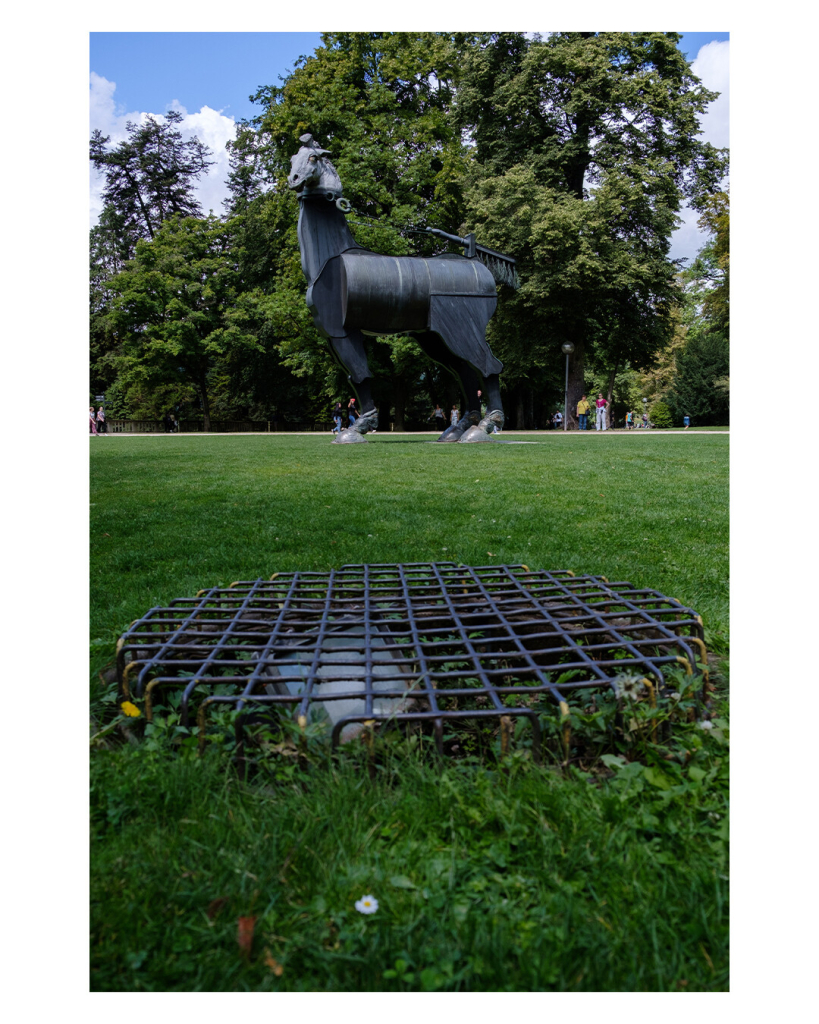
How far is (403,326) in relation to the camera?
14094 millimetres

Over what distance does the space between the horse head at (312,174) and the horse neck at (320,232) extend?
288mm

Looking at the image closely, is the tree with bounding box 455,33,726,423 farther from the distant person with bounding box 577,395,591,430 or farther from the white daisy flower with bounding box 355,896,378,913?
the white daisy flower with bounding box 355,896,378,913

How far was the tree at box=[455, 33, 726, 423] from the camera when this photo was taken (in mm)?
25234

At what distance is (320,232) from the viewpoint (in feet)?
43.9

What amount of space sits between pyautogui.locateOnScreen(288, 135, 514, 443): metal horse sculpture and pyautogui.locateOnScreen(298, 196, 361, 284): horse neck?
17mm

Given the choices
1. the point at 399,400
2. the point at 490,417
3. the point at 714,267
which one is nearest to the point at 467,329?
the point at 490,417

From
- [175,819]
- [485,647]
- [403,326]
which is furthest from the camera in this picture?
[403,326]

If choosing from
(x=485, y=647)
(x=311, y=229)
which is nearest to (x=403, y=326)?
(x=311, y=229)

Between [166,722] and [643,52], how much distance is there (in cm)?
3084

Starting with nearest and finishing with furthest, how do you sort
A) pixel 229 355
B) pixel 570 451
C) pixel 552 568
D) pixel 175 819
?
1. pixel 175 819
2. pixel 552 568
3. pixel 570 451
4. pixel 229 355

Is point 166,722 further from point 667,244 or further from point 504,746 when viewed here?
point 667,244

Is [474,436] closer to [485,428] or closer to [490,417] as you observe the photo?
[485,428]

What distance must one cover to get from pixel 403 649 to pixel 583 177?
30.2m

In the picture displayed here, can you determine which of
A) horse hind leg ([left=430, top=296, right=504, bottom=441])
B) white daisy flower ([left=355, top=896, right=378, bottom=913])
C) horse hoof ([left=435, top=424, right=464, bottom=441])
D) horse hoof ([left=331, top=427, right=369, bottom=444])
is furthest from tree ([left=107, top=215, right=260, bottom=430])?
white daisy flower ([left=355, top=896, right=378, bottom=913])
